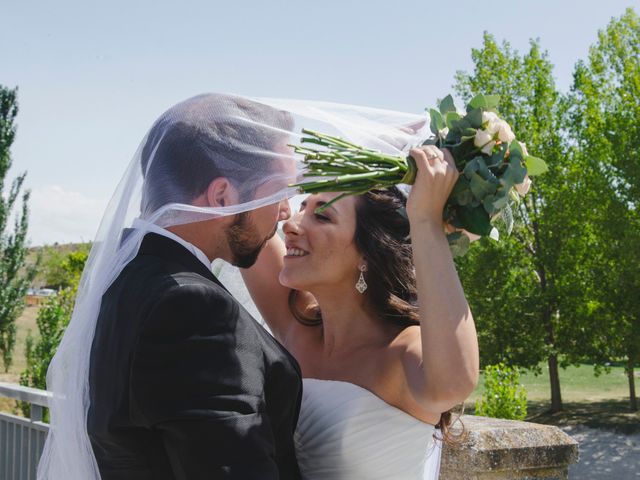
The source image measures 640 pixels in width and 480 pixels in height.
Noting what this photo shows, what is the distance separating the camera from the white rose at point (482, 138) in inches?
96.2

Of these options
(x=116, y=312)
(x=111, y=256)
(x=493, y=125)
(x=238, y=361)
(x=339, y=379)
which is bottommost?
(x=339, y=379)

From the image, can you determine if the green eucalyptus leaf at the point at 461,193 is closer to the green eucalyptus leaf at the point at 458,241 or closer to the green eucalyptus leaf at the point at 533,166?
the green eucalyptus leaf at the point at 458,241

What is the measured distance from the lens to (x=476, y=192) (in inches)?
92.3

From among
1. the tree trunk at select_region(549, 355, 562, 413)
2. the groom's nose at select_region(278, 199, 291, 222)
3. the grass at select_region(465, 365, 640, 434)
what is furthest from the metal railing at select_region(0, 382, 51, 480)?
the tree trunk at select_region(549, 355, 562, 413)

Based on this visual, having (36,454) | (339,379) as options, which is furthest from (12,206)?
(339,379)

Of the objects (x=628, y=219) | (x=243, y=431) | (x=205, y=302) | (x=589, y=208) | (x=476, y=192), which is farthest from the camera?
(x=589, y=208)

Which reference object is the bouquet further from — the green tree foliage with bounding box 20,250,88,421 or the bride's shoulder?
the green tree foliage with bounding box 20,250,88,421

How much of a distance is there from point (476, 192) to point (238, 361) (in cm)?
100

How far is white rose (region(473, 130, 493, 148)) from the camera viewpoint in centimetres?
244

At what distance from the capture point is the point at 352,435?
2.78 m

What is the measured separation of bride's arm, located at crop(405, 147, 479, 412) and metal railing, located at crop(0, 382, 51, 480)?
336 centimetres

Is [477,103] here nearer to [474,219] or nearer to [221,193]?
[474,219]

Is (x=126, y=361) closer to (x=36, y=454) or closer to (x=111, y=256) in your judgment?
(x=111, y=256)

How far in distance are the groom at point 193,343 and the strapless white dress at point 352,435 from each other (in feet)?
1.83
